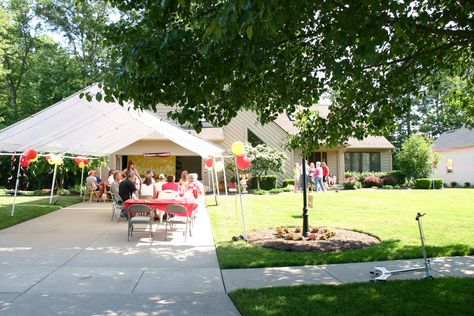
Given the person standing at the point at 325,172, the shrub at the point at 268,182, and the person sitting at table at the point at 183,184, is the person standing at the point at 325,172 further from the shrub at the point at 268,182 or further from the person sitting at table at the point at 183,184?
the person sitting at table at the point at 183,184

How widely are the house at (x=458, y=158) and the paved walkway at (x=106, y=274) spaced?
94.1 ft

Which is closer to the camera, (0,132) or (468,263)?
(468,263)

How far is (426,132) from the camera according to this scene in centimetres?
5862

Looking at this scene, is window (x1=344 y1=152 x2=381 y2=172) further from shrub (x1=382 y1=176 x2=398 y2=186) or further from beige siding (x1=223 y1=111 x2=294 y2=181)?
beige siding (x1=223 y1=111 x2=294 y2=181)

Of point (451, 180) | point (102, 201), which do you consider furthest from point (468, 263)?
point (451, 180)

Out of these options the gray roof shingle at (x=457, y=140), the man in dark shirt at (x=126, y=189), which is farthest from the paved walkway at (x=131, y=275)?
the gray roof shingle at (x=457, y=140)

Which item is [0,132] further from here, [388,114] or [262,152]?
[262,152]

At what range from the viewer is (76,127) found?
12.9 m

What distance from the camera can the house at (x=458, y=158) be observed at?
1332 inches

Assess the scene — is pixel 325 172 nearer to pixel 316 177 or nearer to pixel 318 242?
pixel 316 177

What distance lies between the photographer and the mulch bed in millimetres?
8633

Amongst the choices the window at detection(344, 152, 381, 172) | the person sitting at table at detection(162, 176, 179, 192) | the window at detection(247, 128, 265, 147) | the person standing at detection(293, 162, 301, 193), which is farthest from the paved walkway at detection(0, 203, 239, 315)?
the window at detection(344, 152, 381, 172)

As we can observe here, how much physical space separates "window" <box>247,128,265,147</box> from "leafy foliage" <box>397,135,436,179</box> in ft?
33.9

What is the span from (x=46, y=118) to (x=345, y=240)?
7832mm
